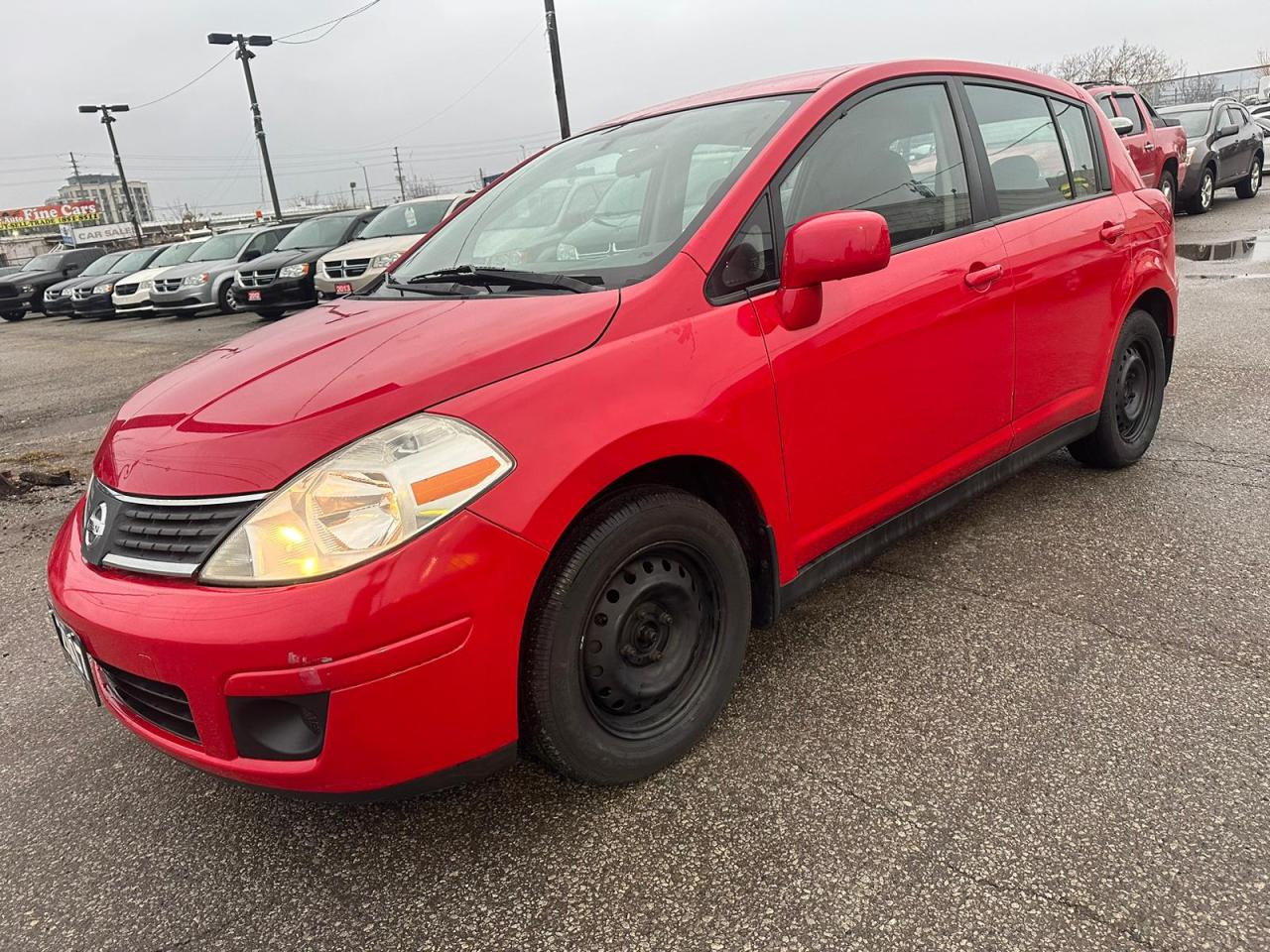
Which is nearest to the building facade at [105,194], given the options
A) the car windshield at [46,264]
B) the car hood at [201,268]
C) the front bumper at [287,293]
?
the car windshield at [46,264]

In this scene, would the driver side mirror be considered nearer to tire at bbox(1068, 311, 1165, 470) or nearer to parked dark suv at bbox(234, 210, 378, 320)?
tire at bbox(1068, 311, 1165, 470)

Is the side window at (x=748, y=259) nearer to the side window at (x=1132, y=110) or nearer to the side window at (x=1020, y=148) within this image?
the side window at (x=1020, y=148)

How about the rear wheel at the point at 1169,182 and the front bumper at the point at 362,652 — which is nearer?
the front bumper at the point at 362,652

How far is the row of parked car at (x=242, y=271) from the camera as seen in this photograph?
41.0 feet

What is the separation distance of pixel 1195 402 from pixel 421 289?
4.32 meters

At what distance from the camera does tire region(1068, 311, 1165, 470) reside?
11.9 feet

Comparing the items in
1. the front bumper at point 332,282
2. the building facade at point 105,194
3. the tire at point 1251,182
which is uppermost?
the building facade at point 105,194

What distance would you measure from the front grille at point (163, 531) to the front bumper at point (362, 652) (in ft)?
0.16

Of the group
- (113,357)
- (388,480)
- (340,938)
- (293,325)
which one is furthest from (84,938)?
(113,357)

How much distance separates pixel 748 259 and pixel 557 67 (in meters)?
15.3

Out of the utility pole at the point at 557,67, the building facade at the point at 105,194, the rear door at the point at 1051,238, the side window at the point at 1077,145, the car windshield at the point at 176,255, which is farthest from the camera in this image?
the building facade at the point at 105,194

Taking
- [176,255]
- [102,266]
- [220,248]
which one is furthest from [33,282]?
[220,248]

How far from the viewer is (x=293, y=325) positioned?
258 centimetres

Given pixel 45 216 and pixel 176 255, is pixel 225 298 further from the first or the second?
pixel 45 216
